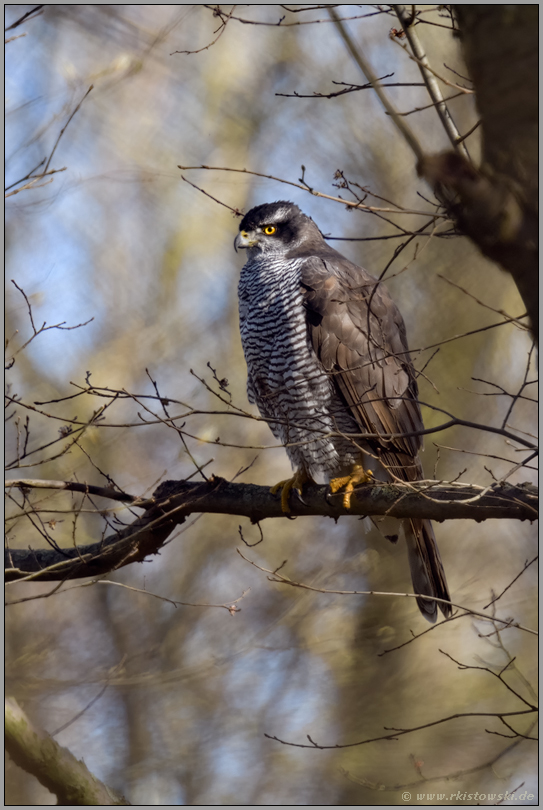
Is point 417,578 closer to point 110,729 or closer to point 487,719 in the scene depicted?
point 487,719

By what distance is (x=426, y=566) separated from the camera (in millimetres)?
5219

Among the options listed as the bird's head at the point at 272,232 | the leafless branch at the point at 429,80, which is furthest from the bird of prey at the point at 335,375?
the leafless branch at the point at 429,80

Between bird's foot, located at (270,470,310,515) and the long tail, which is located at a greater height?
bird's foot, located at (270,470,310,515)

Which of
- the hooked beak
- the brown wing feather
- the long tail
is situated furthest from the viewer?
the hooked beak

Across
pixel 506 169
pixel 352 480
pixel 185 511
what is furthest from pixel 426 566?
pixel 506 169

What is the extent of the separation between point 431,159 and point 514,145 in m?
0.28

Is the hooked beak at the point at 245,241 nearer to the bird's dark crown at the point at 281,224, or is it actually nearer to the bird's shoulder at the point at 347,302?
the bird's dark crown at the point at 281,224

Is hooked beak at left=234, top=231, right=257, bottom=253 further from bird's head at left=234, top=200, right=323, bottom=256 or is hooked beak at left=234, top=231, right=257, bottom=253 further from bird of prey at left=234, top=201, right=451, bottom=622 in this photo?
bird of prey at left=234, top=201, right=451, bottom=622

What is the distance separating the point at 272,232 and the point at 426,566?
3.05 m

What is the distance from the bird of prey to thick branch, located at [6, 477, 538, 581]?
35cm

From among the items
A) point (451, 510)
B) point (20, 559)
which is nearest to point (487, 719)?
point (451, 510)

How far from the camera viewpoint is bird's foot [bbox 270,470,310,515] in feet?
15.1

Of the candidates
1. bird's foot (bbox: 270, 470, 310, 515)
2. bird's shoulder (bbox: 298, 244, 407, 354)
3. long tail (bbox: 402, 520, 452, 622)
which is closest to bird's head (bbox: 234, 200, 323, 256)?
bird's shoulder (bbox: 298, 244, 407, 354)

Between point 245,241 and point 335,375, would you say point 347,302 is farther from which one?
point 245,241
